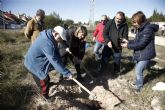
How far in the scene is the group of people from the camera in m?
4.76

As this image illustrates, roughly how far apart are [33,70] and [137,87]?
8.75ft

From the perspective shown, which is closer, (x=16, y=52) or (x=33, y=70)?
(x=33, y=70)

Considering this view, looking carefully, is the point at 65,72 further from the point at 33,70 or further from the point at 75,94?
the point at 75,94

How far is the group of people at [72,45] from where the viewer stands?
15.6 feet

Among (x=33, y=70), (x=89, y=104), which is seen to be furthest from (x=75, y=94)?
(x=33, y=70)

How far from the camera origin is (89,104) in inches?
240

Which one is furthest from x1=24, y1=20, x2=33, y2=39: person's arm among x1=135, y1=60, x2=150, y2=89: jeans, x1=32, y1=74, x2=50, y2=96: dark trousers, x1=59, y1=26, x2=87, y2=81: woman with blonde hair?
x1=135, y1=60, x2=150, y2=89: jeans

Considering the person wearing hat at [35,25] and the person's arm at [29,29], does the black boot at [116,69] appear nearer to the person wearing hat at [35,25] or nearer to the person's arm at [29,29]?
the person wearing hat at [35,25]

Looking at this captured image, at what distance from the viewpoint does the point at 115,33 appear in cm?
693

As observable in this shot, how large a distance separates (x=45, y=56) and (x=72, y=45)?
1360 mm

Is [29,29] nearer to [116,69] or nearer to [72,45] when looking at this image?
[72,45]

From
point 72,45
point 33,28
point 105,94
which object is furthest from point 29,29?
point 105,94

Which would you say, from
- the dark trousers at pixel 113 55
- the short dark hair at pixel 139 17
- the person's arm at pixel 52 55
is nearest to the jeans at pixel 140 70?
the short dark hair at pixel 139 17

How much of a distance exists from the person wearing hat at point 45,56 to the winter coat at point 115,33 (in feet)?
7.50
